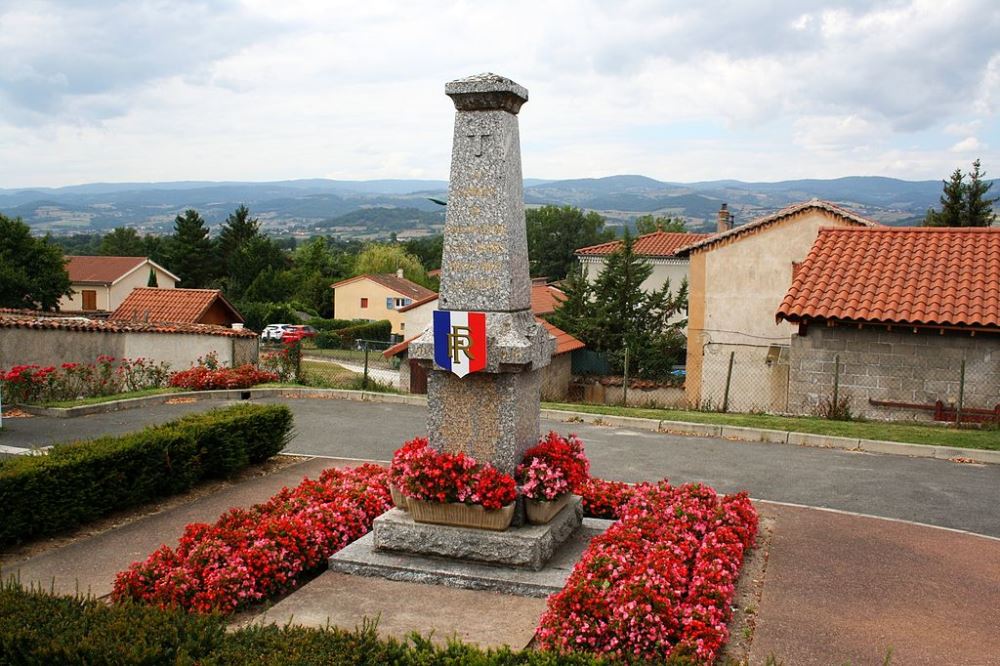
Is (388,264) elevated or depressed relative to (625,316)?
elevated

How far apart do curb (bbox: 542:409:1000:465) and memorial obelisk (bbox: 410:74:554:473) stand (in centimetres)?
711

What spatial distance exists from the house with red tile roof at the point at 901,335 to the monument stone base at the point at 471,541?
10365 mm

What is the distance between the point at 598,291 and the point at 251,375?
1405cm

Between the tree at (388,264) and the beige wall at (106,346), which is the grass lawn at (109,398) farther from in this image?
the tree at (388,264)

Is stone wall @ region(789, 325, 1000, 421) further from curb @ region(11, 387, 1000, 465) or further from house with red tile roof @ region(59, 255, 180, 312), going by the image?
house with red tile roof @ region(59, 255, 180, 312)

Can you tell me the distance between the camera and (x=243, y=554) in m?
6.23

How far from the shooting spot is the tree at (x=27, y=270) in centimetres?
4822

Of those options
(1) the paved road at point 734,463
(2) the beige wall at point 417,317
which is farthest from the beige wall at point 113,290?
(1) the paved road at point 734,463

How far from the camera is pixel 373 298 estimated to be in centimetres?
6844

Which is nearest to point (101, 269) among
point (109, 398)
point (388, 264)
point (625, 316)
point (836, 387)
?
point (388, 264)

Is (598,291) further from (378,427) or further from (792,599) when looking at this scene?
(792,599)

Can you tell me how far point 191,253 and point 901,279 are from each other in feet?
231

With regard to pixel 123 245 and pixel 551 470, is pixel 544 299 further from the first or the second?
pixel 123 245

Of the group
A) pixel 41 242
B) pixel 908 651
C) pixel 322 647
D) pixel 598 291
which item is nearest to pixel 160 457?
pixel 322 647
